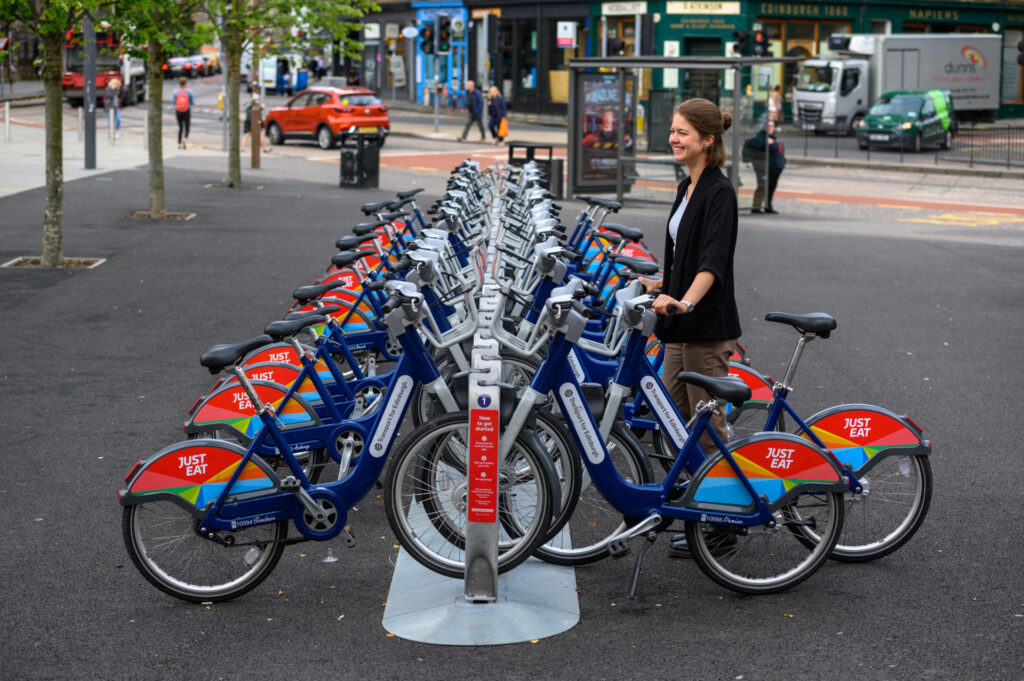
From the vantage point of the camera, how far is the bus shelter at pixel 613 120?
827 inches

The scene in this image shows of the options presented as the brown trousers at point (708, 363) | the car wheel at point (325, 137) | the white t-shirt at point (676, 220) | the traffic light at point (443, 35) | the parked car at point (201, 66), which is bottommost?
the brown trousers at point (708, 363)

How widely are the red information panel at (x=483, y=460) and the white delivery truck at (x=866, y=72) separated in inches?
1552

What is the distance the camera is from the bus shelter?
21016mm

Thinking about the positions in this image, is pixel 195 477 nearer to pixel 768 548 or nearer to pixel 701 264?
pixel 701 264

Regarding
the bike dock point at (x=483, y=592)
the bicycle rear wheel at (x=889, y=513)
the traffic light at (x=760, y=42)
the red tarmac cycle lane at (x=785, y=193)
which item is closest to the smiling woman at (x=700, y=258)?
the bicycle rear wheel at (x=889, y=513)

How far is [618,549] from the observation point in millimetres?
5141

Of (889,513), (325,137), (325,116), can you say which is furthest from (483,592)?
(325,137)

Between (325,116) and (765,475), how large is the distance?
1217 inches

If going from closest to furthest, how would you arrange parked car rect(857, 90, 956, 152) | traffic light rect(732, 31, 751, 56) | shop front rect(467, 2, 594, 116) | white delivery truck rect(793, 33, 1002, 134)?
traffic light rect(732, 31, 751, 56), parked car rect(857, 90, 956, 152), white delivery truck rect(793, 33, 1002, 134), shop front rect(467, 2, 594, 116)

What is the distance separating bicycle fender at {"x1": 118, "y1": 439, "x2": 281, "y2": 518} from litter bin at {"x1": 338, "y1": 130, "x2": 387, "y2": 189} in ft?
62.1

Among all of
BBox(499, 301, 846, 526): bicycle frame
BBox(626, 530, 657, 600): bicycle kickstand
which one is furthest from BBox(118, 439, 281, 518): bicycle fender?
BBox(626, 530, 657, 600): bicycle kickstand

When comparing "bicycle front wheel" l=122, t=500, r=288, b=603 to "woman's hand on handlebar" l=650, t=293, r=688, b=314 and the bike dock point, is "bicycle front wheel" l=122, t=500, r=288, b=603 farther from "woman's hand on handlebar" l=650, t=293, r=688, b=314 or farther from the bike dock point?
"woman's hand on handlebar" l=650, t=293, r=688, b=314

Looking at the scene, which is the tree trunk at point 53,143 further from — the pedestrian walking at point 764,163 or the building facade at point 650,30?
the building facade at point 650,30

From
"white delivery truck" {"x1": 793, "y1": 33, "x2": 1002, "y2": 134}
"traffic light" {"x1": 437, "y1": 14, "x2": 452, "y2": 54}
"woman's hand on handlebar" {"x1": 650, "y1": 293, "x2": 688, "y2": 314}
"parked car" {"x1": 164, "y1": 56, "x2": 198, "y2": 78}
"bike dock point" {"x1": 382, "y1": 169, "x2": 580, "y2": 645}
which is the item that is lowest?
"bike dock point" {"x1": 382, "y1": 169, "x2": 580, "y2": 645}
